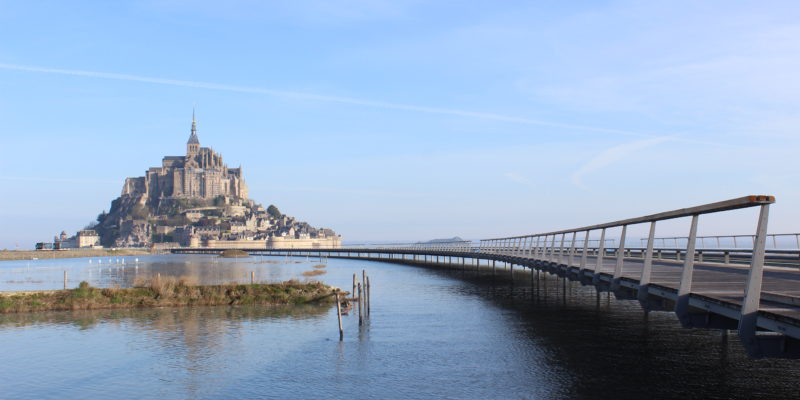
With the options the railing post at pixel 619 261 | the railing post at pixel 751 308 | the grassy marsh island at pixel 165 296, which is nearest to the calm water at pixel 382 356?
the grassy marsh island at pixel 165 296

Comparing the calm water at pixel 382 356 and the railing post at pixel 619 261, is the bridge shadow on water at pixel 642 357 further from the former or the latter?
the railing post at pixel 619 261

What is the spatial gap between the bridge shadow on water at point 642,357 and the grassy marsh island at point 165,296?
15.8 meters

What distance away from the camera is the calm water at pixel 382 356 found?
23375 mm

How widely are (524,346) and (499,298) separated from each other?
23080 millimetres

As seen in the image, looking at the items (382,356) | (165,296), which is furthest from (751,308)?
(165,296)

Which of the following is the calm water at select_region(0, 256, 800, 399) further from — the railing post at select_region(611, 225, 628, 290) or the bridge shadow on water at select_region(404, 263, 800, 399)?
the railing post at select_region(611, 225, 628, 290)

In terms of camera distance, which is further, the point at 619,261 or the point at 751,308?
the point at 619,261

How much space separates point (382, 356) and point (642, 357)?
436 inches

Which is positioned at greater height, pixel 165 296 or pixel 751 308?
pixel 751 308

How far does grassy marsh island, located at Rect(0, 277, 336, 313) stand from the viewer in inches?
1839

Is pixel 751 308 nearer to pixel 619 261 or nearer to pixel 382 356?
pixel 619 261

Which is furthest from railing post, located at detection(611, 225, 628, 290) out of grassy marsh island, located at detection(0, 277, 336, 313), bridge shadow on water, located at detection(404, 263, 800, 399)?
grassy marsh island, located at detection(0, 277, 336, 313)

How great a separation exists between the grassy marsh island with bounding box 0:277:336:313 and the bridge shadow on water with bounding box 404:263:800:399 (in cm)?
1581

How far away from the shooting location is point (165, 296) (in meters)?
48.8
